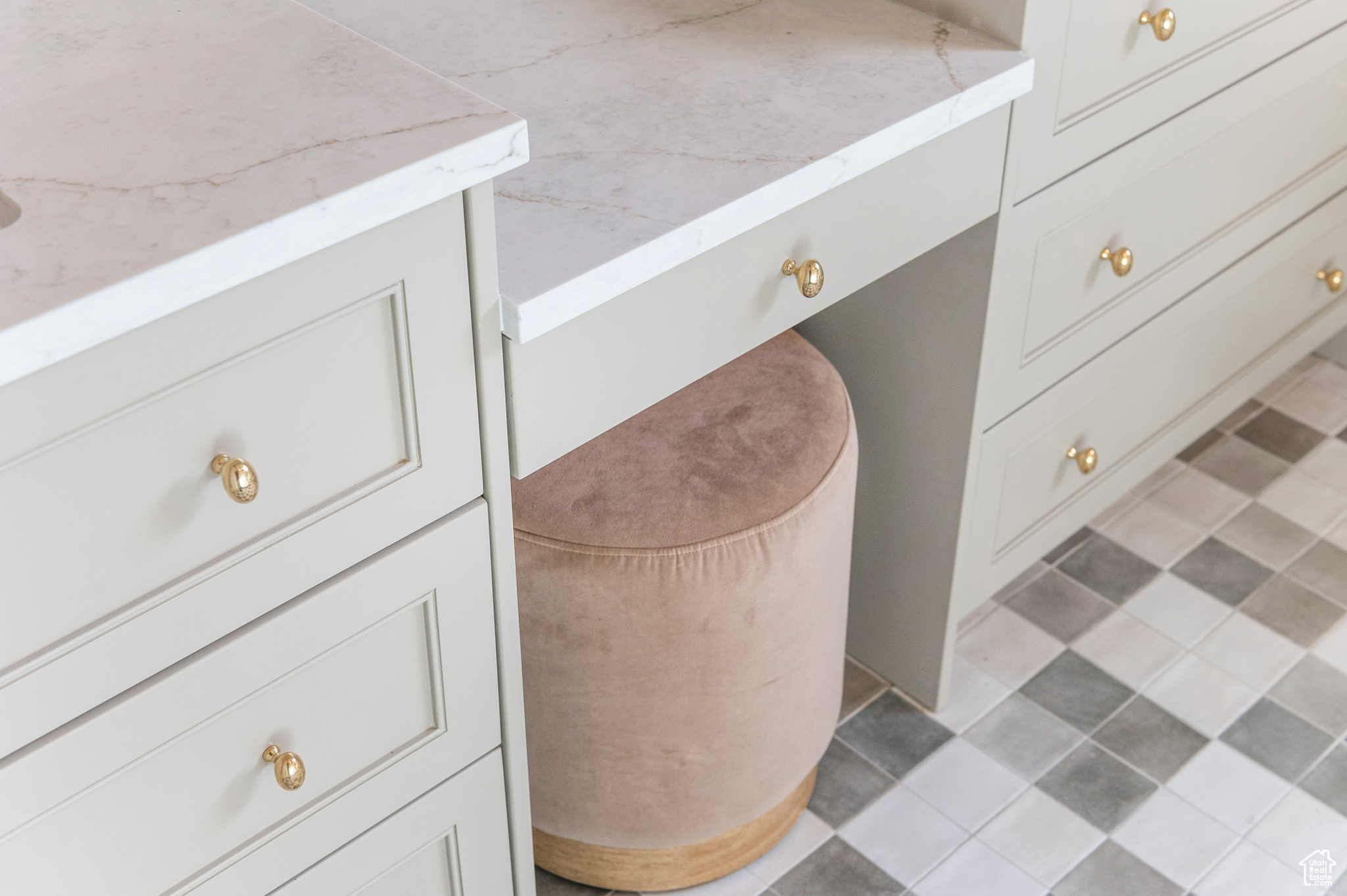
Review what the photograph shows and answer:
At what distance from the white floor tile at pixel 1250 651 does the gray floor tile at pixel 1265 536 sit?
14 centimetres

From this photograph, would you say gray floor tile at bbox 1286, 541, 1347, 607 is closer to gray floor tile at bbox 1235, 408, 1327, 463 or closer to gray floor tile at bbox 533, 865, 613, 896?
gray floor tile at bbox 1235, 408, 1327, 463

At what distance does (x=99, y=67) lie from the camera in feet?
2.73

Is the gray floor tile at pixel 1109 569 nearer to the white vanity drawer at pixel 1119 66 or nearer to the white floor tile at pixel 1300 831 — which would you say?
the white floor tile at pixel 1300 831

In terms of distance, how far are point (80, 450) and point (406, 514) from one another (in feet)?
0.75

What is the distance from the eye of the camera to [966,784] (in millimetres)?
1566

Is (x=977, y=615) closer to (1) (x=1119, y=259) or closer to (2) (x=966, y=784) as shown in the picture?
(2) (x=966, y=784)

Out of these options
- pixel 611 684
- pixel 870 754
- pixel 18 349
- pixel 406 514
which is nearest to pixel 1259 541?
pixel 870 754

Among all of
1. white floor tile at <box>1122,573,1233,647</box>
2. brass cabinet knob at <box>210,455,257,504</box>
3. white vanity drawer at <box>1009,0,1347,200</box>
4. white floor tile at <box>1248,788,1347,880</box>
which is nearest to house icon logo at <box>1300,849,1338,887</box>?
white floor tile at <box>1248,788,1347,880</box>

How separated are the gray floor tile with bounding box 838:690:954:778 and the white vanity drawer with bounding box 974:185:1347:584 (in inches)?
9.0

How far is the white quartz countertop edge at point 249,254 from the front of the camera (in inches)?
25.1

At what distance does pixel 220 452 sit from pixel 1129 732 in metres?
1.24

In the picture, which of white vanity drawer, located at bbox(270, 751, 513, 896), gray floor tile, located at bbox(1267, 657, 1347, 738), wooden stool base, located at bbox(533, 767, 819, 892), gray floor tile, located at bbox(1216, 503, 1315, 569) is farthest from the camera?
gray floor tile, located at bbox(1216, 503, 1315, 569)

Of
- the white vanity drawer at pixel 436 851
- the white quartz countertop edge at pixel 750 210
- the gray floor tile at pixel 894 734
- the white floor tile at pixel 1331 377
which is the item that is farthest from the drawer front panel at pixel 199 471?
the white floor tile at pixel 1331 377

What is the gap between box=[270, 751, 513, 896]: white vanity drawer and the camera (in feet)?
3.20
